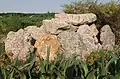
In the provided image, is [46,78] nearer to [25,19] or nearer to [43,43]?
[43,43]

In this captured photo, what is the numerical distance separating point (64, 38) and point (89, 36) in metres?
0.81

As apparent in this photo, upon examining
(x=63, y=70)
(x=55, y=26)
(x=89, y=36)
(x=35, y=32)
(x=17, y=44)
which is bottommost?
(x=17, y=44)

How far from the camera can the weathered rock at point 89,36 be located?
1012 cm

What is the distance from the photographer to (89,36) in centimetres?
1042

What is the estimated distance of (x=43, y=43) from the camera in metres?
9.90

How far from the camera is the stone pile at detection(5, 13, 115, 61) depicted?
9.87m

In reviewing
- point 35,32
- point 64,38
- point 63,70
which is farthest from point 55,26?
point 63,70

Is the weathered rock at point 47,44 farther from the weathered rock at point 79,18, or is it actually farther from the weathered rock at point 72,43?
the weathered rock at point 79,18

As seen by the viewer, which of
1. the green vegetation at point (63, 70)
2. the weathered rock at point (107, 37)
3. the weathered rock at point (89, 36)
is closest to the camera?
the green vegetation at point (63, 70)

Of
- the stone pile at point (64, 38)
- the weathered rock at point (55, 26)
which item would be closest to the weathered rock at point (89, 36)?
the stone pile at point (64, 38)

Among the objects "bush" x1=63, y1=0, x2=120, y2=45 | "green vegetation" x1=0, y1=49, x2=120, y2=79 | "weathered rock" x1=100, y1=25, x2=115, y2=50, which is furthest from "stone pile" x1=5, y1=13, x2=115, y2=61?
"green vegetation" x1=0, y1=49, x2=120, y2=79

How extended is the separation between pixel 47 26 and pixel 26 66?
271 inches

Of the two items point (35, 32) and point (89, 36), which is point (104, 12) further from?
point (35, 32)

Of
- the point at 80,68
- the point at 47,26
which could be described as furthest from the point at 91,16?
the point at 80,68
